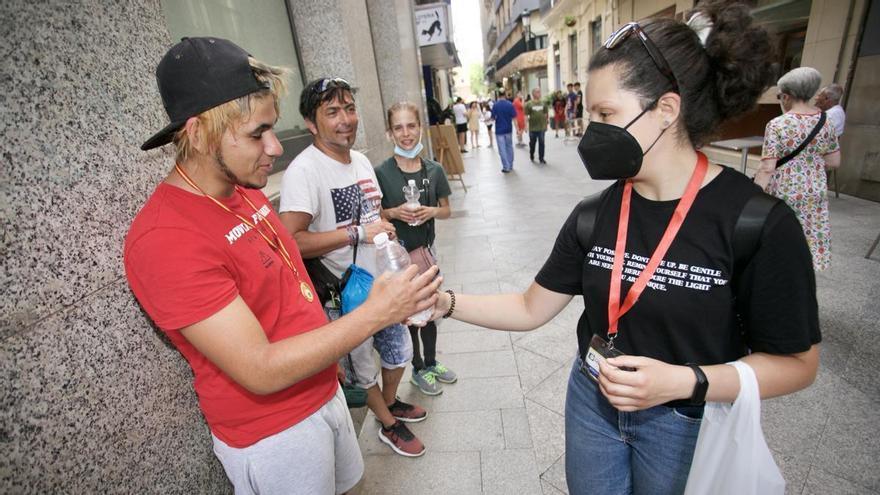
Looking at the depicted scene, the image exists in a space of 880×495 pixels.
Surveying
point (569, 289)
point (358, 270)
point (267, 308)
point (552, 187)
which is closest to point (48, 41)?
point (267, 308)

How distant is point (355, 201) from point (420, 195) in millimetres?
822

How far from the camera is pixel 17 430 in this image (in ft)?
3.29

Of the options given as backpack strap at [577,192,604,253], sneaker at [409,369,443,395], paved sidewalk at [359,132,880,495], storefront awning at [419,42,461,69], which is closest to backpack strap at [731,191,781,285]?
backpack strap at [577,192,604,253]

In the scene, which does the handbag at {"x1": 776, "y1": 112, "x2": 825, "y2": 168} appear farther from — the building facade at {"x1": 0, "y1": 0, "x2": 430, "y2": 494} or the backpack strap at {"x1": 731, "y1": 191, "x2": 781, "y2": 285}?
the building facade at {"x1": 0, "y1": 0, "x2": 430, "y2": 494}

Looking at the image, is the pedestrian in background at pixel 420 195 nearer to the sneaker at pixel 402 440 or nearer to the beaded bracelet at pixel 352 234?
the sneaker at pixel 402 440

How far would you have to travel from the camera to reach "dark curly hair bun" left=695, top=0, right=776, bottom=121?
46.3 inches

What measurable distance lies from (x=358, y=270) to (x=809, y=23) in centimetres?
993

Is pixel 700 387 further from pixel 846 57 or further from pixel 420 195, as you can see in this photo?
pixel 846 57

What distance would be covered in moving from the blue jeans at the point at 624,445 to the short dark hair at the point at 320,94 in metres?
2.04

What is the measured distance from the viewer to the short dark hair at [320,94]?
2.50m

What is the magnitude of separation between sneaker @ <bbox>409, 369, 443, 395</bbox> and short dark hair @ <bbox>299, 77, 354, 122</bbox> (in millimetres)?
2073

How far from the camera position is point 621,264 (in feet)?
4.39

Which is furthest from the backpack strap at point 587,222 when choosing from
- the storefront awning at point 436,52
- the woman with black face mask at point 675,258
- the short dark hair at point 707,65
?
the storefront awning at point 436,52

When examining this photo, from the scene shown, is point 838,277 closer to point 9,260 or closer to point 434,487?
point 434,487
